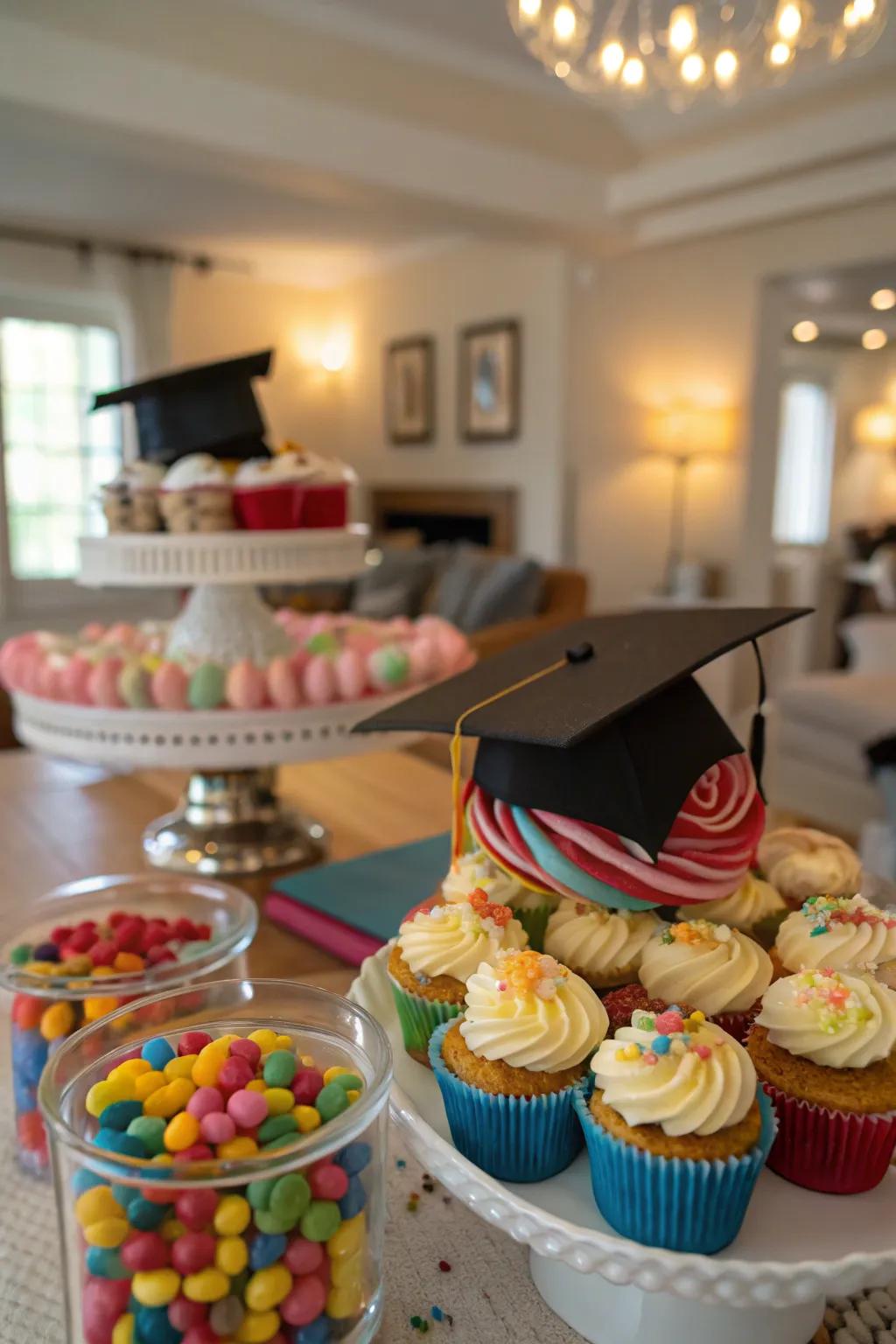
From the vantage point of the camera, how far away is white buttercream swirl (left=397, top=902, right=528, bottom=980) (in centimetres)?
72

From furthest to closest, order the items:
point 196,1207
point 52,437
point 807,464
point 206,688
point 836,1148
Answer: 1. point 807,464
2. point 52,437
3. point 206,688
4. point 836,1148
5. point 196,1207

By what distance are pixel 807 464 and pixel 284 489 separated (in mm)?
8758

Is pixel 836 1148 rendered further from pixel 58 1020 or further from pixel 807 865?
pixel 58 1020

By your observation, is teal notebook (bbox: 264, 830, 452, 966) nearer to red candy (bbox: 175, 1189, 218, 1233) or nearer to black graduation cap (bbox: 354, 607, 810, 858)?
black graduation cap (bbox: 354, 607, 810, 858)

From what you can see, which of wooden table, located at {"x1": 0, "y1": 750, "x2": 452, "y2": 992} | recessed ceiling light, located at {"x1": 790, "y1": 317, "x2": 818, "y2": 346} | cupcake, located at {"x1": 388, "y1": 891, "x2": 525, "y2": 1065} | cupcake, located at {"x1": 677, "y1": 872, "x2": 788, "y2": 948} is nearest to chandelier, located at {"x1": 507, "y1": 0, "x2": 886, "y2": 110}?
wooden table, located at {"x1": 0, "y1": 750, "x2": 452, "y2": 992}

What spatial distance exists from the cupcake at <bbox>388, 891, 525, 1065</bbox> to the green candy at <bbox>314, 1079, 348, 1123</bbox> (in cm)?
17

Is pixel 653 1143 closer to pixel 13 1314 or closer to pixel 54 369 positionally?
pixel 13 1314

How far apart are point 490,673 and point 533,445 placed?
4.86 metres

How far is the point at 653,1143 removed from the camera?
559 mm

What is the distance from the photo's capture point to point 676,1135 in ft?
1.85

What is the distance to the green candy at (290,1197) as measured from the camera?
1.60ft

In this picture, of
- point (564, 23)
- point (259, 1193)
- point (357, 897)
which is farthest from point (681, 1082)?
point (564, 23)

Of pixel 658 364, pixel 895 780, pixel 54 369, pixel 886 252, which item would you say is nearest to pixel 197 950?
pixel 895 780

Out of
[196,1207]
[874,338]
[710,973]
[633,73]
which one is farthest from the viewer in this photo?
[874,338]
